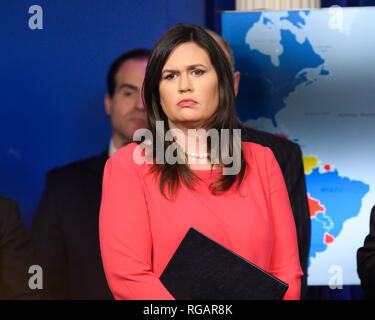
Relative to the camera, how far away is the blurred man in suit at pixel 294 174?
2479 millimetres

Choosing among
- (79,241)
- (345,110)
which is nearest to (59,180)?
(79,241)

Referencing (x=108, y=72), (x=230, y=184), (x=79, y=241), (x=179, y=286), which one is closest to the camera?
(x=179, y=286)

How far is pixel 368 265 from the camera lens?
200 cm

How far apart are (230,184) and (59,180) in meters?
1.44

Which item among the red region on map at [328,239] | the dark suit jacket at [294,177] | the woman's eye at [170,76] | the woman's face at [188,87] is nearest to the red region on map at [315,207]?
the red region on map at [328,239]

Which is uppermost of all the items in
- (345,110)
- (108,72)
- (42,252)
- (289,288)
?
(108,72)

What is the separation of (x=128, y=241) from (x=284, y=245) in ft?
1.51

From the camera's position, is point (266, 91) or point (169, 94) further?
point (266, 91)

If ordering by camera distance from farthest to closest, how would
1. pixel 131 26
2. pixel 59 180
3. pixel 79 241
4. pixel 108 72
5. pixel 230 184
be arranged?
pixel 131 26 < pixel 108 72 < pixel 59 180 < pixel 79 241 < pixel 230 184

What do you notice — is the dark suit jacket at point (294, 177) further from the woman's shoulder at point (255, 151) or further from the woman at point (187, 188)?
the woman at point (187, 188)

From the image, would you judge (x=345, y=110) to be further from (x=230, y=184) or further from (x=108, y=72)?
(x=230, y=184)

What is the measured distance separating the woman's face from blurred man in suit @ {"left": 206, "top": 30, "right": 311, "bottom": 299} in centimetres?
65

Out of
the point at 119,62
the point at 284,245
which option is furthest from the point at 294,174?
the point at 119,62
